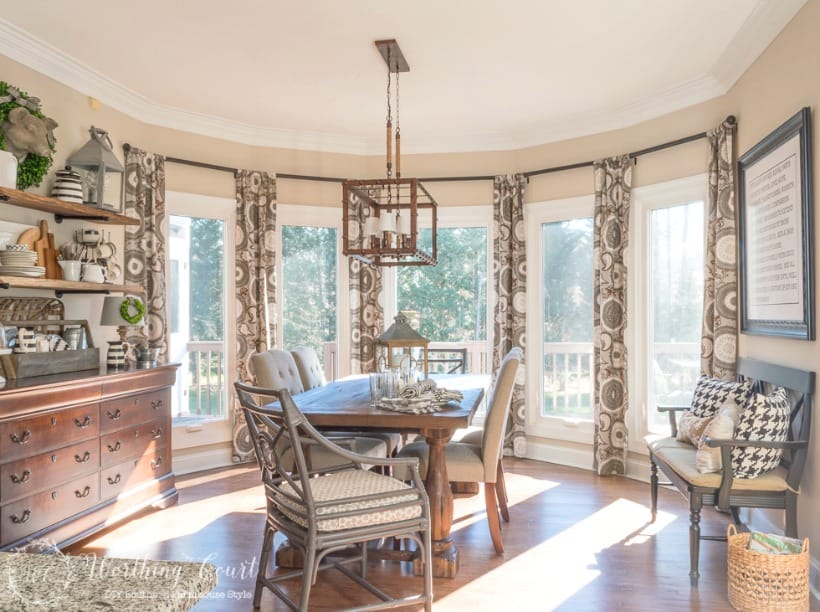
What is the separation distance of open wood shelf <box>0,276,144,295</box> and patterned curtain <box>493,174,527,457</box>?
9.49ft

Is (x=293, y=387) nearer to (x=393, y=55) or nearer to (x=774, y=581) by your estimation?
(x=393, y=55)

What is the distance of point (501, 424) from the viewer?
3.18 metres

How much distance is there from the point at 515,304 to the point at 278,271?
2.11 m

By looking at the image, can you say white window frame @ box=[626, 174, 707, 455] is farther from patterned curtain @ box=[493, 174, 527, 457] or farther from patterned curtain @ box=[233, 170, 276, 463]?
patterned curtain @ box=[233, 170, 276, 463]

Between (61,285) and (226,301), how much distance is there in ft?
5.51

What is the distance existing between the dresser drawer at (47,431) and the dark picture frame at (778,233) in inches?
145

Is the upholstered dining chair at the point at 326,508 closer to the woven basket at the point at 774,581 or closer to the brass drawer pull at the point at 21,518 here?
the brass drawer pull at the point at 21,518

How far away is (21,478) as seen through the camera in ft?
9.39

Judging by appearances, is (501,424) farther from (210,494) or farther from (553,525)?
(210,494)

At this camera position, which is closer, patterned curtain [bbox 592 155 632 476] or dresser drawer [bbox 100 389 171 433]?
dresser drawer [bbox 100 389 171 433]

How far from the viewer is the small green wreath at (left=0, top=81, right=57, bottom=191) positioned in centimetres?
331

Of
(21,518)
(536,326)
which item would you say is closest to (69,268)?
(21,518)

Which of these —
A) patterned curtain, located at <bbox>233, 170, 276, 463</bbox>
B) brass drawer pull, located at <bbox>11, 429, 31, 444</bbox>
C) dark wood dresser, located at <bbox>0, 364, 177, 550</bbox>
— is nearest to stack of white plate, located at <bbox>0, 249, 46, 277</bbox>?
dark wood dresser, located at <bbox>0, 364, 177, 550</bbox>

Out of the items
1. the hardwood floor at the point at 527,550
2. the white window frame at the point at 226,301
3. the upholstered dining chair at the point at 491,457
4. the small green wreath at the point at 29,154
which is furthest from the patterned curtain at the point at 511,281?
the small green wreath at the point at 29,154
